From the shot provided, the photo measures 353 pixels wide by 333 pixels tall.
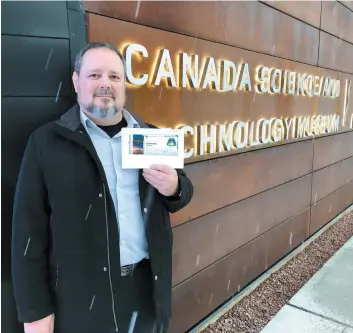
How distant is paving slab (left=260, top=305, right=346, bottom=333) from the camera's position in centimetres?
318

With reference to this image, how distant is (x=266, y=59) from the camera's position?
3.76m

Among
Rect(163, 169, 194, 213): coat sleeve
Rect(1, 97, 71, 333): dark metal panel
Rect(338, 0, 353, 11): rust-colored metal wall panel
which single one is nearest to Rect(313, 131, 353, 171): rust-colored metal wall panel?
Rect(338, 0, 353, 11): rust-colored metal wall panel

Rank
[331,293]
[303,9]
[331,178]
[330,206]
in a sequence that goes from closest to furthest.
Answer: [331,293], [303,9], [331,178], [330,206]

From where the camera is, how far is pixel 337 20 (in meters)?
5.24

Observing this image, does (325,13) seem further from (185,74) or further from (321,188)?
(185,74)

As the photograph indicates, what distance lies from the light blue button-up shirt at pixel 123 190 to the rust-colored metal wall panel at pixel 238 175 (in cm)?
106

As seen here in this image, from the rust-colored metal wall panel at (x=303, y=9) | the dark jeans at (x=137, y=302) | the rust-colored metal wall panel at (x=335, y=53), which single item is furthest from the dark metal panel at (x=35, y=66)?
the rust-colored metal wall panel at (x=335, y=53)

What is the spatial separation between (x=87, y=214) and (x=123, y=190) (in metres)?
0.20

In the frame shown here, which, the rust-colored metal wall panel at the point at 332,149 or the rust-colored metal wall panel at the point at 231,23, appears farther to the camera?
the rust-colored metal wall panel at the point at 332,149

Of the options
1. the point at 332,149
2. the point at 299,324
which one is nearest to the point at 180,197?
the point at 299,324

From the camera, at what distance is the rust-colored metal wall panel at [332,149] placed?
5195 mm

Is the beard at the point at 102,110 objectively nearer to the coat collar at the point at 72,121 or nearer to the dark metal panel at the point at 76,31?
the coat collar at the point at 72,121

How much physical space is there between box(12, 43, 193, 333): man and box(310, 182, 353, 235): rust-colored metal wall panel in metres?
3.96

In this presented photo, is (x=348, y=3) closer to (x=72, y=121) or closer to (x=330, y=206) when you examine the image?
(x=330, y=206)
